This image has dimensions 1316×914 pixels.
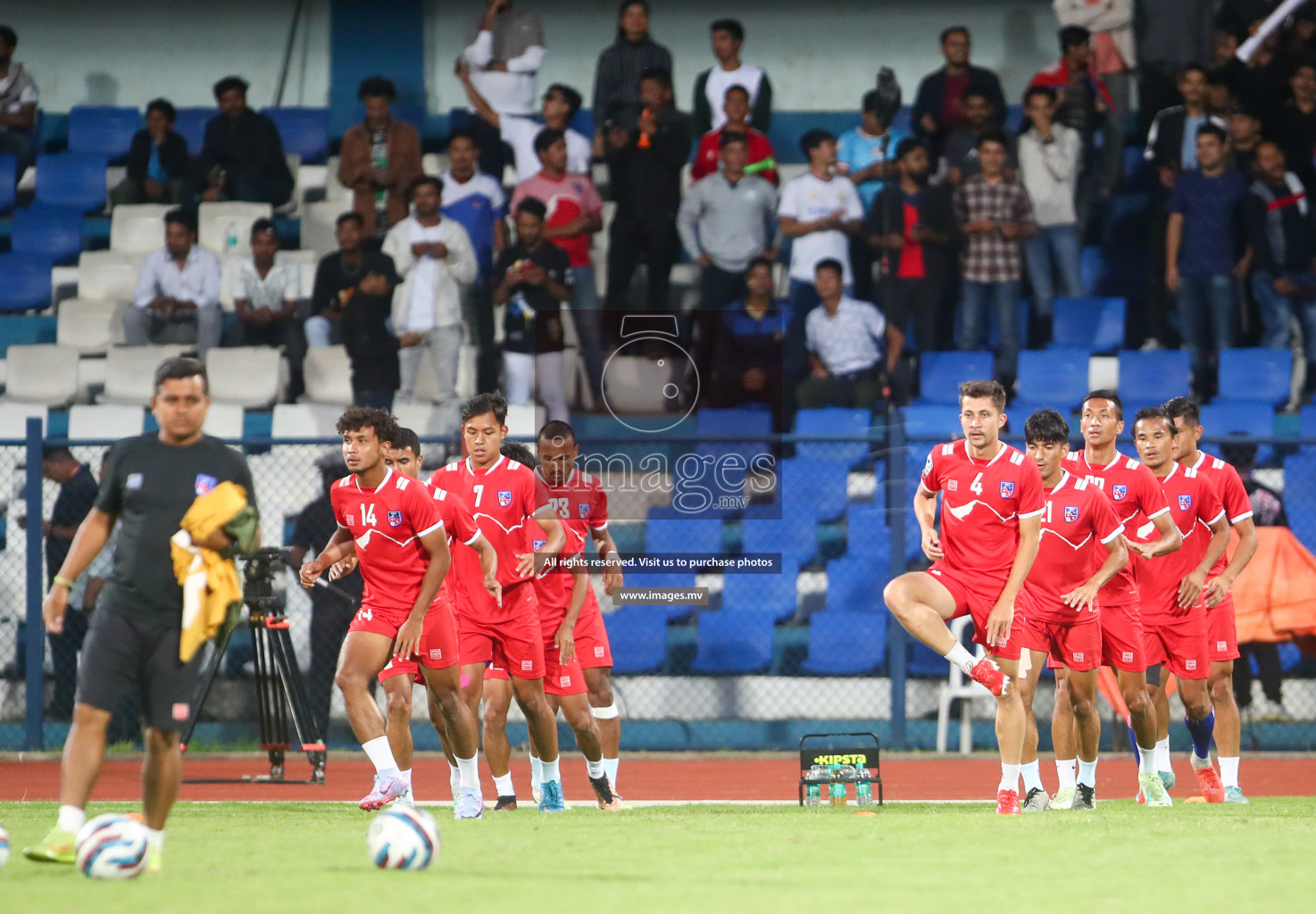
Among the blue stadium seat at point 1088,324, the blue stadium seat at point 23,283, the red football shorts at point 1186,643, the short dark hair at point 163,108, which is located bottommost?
the red football shorts at point 1186,643

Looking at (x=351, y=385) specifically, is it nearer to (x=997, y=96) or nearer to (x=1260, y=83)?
(x=997, y=96)

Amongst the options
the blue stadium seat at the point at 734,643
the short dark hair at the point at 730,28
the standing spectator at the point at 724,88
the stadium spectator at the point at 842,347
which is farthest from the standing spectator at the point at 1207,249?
the blue stadium seat at the point at 734,643

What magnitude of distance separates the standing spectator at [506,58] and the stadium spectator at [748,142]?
2197 mm

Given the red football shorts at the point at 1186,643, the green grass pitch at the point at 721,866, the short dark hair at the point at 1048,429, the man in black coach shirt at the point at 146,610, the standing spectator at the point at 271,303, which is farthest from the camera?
the standing spectator at the point at 271,303

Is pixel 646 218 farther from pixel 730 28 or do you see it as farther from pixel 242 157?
pixel 242 157

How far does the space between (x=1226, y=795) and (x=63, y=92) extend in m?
16.2

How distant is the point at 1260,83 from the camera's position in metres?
17.3

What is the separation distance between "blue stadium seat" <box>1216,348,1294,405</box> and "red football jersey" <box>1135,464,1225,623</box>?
5801 millimetres

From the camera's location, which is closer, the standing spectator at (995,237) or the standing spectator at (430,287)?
the standing spectator at (430,287)

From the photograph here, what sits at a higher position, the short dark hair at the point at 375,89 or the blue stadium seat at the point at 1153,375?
the short dark hair at the point at 375,89

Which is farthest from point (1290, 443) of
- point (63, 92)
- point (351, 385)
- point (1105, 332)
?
point (63, 92)

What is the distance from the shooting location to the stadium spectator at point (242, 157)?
707 inches

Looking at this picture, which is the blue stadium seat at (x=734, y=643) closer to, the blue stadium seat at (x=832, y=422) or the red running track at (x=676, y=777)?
the red running track at (x=676, y=777)

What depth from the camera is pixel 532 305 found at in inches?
639
